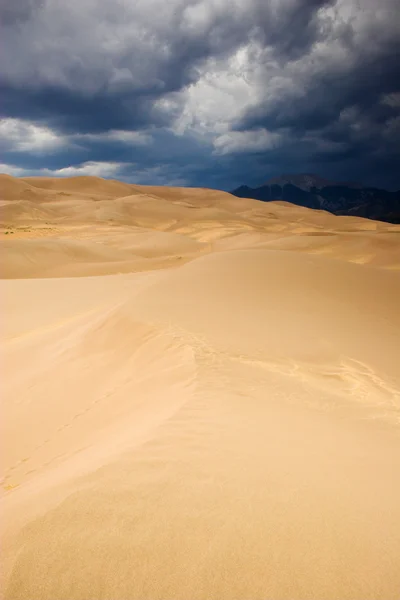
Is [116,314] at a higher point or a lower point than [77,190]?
lower

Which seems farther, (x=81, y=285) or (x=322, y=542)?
(x=81, y=285)

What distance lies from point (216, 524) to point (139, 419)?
2.04m

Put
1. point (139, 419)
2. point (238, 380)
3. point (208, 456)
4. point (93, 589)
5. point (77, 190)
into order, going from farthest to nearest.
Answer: point (77, 190)
point (238, 380)
point (139, 419)
point (208, 456)
point (93, 589)

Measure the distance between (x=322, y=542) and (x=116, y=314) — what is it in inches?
264

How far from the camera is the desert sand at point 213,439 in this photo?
1.95m

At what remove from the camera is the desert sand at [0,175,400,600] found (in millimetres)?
1953

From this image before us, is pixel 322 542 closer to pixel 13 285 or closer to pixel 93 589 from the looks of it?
pixel 93 589

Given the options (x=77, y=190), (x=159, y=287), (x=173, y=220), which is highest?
(x=77, y=190)

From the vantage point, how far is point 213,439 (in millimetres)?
3209

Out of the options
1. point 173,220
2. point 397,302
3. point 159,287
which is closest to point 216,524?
point 159,287

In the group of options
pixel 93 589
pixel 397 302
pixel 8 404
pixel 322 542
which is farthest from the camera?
pixel 397 302

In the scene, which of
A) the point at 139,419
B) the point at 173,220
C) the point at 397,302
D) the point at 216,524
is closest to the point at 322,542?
the point at 216,524

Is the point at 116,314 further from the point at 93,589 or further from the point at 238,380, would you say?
the point at 93,589

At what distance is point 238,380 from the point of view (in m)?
4.94
